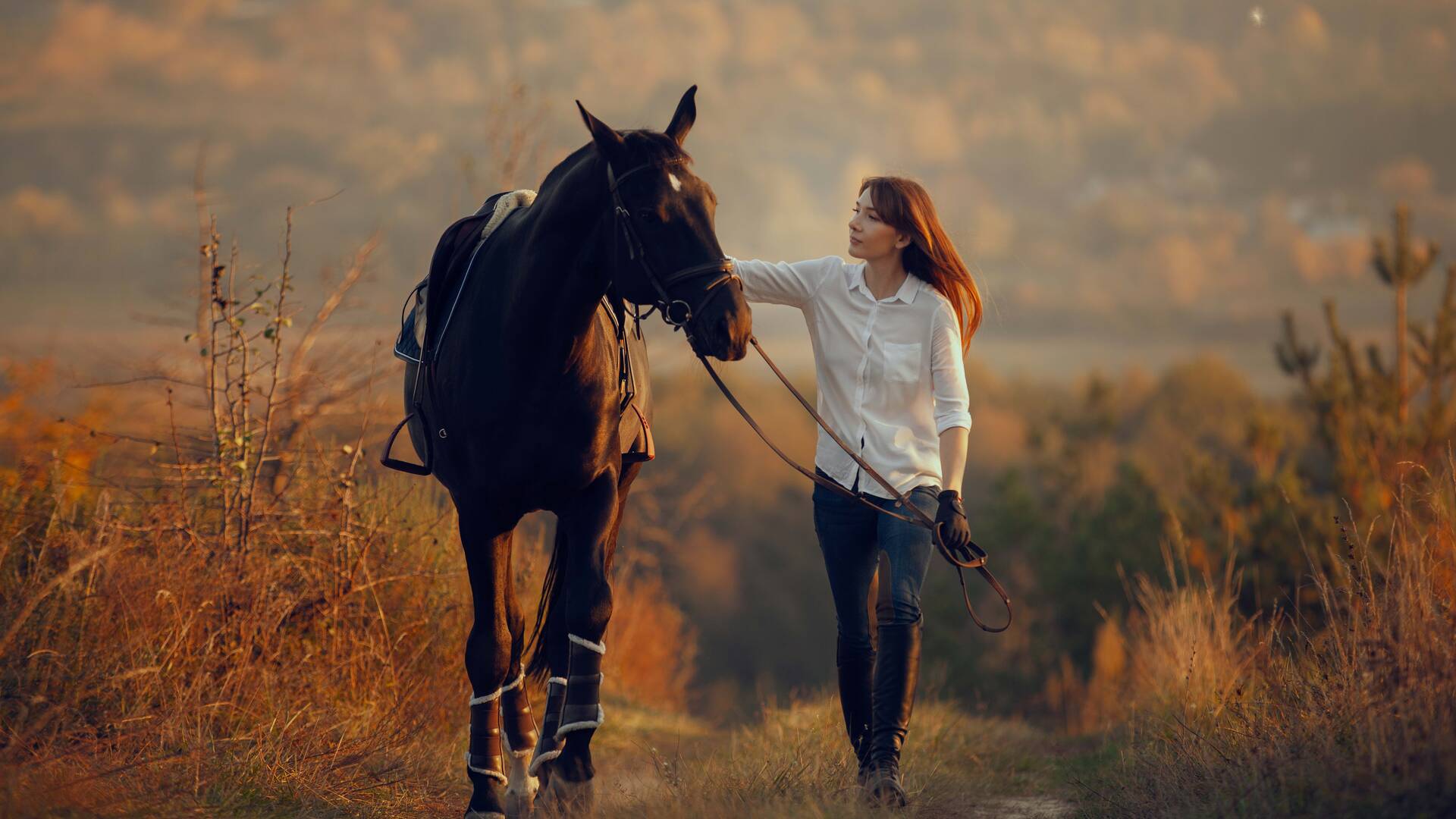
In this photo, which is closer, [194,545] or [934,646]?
[194,545]

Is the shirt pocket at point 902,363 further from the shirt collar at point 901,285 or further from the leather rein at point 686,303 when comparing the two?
the leather rein at point 686,303

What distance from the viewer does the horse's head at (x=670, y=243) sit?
3.70 meters

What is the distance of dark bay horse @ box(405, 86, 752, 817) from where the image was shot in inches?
151

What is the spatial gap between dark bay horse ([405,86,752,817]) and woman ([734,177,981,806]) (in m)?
0.81

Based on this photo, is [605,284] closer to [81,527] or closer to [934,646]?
[81,527]

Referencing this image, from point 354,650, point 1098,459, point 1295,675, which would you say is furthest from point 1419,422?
point 1098,459

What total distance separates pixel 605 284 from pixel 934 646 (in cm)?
2498

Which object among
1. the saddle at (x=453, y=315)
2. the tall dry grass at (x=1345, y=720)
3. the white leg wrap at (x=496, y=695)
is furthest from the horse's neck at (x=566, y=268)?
the tall dry grass at (x=1345, y=720)

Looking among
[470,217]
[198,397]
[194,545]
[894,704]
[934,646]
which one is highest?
[470,217]

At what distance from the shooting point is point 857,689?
181 inches

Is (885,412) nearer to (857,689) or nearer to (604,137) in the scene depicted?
(857,689)

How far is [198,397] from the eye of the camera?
6.79 metres

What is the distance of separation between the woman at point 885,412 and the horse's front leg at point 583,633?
0.84 metres

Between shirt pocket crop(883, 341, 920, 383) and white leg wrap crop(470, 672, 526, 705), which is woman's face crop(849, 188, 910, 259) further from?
white leg wrap crop(470, 672, 526, 705)
